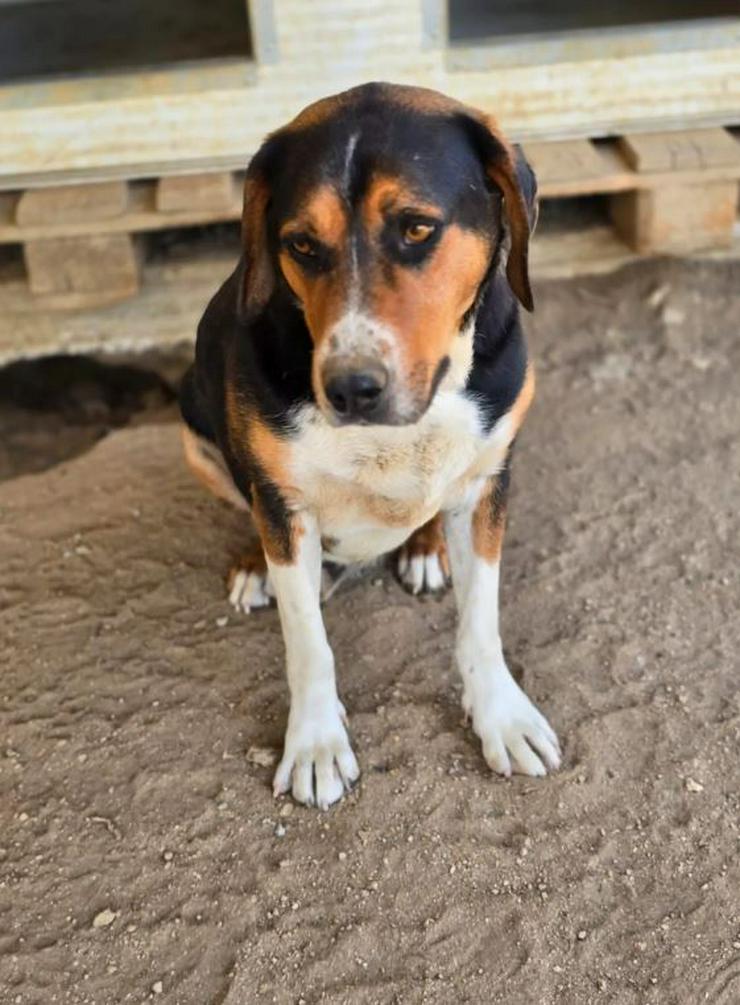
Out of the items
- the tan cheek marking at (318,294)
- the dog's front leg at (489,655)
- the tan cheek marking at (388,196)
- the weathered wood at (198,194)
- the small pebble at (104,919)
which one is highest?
the tan cheek marking at (388,196)

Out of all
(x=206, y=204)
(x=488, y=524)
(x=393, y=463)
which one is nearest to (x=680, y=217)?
(x=206, y=204)

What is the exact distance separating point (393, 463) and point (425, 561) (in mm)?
867

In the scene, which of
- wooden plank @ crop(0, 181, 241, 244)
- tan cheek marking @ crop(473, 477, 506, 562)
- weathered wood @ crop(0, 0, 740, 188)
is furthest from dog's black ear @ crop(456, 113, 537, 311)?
wooden plank @ crop(0, 181, 241, 244)

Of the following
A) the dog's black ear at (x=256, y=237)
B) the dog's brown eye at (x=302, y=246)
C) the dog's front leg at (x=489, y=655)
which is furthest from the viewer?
the dog's front leg at (x=489, y=655)

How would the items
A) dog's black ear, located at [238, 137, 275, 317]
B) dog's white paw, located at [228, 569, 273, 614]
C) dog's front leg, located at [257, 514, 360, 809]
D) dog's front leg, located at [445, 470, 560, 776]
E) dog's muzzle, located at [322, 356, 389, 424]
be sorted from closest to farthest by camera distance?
dog's muzzle, located at [322, 356, 389, 424] → dog's black ear, located at [238, 137, 275, 317] → dog's front leg, located at [257, 514, 360, 809] → dog's front leg, located at [445, 470, 560, 776] → dog's white paw, located at [228, 569, 273, 614]

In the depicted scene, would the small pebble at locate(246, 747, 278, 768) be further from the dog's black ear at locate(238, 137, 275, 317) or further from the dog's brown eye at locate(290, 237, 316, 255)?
the dog's brown eye at locate(290, 237, 316, 255)

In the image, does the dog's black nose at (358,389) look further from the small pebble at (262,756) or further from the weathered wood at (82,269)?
the weathered wood at (82,269)

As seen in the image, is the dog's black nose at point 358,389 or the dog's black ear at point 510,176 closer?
the dog's black nose at point 358,389

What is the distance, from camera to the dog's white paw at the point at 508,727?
2889 millimetres

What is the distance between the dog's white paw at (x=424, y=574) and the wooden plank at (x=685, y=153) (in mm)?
1942

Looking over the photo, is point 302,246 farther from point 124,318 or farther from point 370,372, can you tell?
point 124,318

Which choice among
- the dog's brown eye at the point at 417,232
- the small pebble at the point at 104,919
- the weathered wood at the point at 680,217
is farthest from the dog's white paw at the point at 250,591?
the weathered wood at the point at 680,217

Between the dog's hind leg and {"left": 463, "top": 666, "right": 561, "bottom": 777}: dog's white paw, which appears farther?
the dog's hind leg

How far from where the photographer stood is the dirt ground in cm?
252
